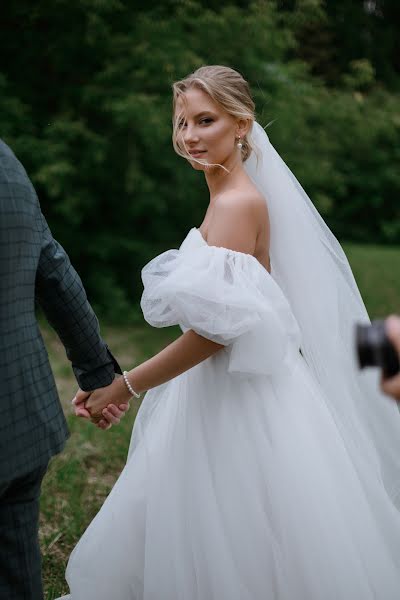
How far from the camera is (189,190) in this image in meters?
8.02

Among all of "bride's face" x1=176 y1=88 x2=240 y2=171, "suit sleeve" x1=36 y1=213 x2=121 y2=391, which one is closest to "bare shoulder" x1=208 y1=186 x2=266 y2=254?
"bride's face" x1=176 y1=88 x2=240 y2=171

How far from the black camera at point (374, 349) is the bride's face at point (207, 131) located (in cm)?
138

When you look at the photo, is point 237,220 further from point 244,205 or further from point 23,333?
point 23,333

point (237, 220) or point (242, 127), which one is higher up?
point (242, 127)

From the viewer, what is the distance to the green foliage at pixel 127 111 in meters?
7.49

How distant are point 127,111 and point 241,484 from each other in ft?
18.3

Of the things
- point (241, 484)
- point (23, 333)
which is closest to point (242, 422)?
point (241, 484)

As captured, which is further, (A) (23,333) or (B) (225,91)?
(B) (225,91)

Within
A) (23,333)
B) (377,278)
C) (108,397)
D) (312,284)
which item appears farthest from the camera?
(377,278)

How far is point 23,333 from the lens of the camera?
1.91 metres

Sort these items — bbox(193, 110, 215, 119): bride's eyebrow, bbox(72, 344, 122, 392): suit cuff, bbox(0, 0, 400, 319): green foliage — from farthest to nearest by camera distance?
1. bbox(0, 0, 400, 319): green foliage
2. bbox(193, 110, 215, 119): bride's eyebrow
3. bbox(72, 344, 122, 392): suit cuff

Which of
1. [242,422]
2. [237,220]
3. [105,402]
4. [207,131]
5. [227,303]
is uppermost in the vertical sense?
[207,131]

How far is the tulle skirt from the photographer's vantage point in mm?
2289

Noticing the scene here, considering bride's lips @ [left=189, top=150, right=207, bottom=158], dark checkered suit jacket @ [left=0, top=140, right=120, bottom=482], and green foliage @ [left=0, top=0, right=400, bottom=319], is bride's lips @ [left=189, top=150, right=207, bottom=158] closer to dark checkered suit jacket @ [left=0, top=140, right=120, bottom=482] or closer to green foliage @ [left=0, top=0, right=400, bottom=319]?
dark checkered suit jacket @ [left=0, top=140, right=120, bottom=482]
